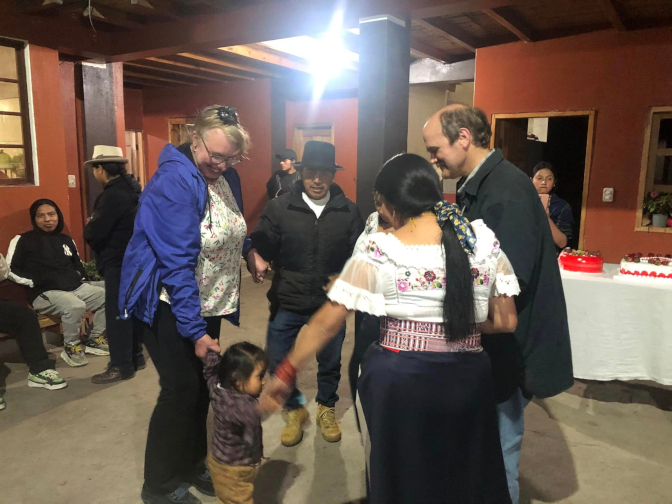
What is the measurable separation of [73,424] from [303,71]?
20.6 feet

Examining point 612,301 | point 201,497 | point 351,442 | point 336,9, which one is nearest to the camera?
point 201,497

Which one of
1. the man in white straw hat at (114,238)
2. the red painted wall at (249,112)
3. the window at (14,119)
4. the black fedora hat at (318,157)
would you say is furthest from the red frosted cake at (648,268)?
the red painted wall at (249,112)

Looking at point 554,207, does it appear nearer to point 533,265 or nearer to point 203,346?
point 533,265

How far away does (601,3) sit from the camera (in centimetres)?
405

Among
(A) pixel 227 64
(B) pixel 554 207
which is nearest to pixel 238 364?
(B) pixel 554 207

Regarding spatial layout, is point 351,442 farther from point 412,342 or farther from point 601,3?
point 601,3

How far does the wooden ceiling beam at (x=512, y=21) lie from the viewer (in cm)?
438

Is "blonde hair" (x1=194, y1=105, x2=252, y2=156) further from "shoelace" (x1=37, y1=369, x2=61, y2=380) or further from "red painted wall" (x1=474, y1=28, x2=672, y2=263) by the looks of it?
"red painted wall" (x1=474, y1=28, x2=672, y2=263)

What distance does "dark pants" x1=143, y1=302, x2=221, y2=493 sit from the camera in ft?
6.23

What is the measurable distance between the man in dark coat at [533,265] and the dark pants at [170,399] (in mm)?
1112

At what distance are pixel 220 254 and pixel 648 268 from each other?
271 cm

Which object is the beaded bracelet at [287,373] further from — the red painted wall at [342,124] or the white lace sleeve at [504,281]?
the red painted wall at [342,124]

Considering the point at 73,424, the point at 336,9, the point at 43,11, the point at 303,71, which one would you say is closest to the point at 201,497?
the point at 73,424

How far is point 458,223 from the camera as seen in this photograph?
4.42ft
